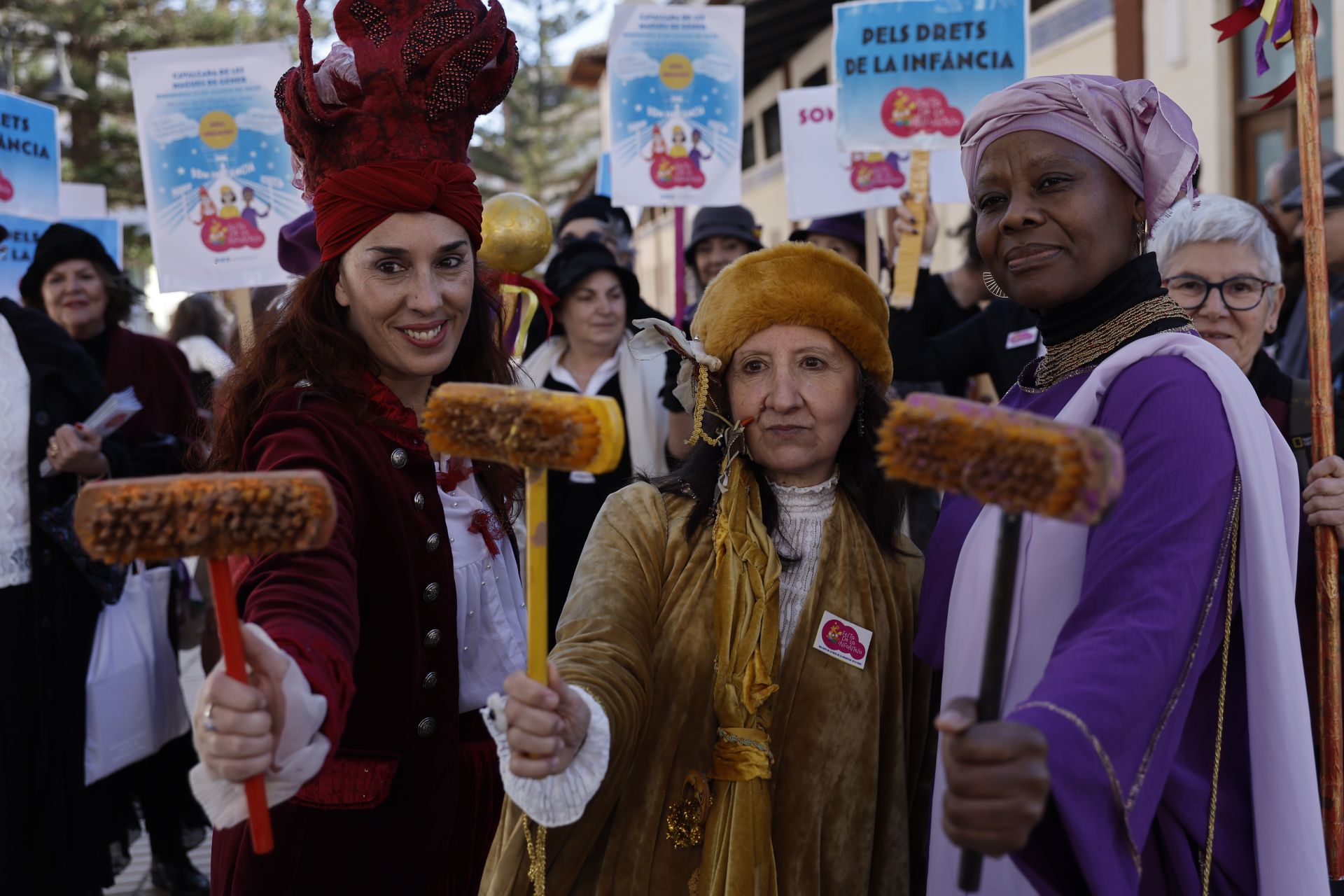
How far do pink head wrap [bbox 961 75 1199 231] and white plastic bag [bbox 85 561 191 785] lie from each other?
3.95 metres

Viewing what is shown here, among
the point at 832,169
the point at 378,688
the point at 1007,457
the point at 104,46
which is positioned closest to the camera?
the point at 1007,457

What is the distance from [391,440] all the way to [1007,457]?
1355 millimetres

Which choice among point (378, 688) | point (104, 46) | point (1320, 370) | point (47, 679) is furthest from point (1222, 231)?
point (104, 46)

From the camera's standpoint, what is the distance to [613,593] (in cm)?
226

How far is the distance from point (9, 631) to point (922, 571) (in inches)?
136

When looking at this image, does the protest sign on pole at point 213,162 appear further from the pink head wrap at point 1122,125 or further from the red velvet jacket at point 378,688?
the pink head wrap at point 1122,125

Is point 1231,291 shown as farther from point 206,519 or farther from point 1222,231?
point 206,519

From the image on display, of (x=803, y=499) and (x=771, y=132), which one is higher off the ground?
(x=771, y=132)

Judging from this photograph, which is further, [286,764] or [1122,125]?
[1122,125]

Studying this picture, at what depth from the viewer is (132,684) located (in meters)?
4.59

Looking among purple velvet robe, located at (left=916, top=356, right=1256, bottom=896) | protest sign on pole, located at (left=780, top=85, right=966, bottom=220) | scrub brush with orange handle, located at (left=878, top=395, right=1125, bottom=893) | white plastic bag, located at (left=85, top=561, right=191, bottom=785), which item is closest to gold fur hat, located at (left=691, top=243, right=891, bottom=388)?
purple velvet robe, located at (left=916, top=356, right=1256, bottom=896)

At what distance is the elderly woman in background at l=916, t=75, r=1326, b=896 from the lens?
156 centimetres

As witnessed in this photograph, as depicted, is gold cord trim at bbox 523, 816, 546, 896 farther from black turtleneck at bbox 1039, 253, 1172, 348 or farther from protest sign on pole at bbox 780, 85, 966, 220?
protest sign on pole at bbox 780, 85, 966, 220

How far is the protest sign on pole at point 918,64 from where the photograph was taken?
5230 mm
